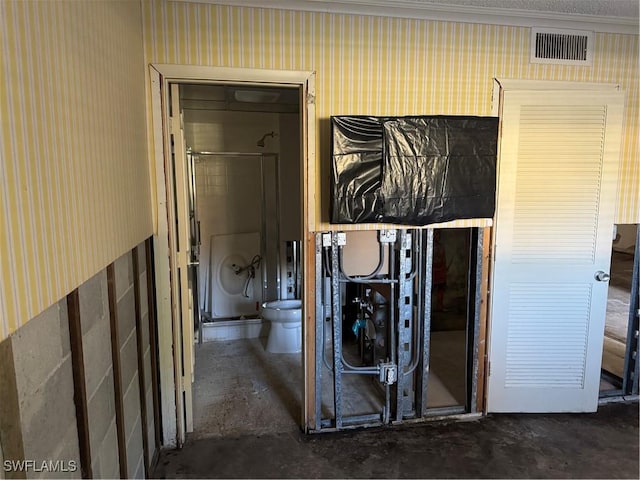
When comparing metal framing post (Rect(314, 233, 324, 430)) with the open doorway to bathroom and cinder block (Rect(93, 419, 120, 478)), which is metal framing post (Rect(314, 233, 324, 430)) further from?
cinder block (Rect(93, 419, 120, 478))

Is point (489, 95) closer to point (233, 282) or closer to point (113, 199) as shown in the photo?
point (113, 199)

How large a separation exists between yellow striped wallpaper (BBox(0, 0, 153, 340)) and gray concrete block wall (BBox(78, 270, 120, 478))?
101mm

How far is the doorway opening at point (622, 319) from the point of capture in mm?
2850

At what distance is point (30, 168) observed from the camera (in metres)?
0.93

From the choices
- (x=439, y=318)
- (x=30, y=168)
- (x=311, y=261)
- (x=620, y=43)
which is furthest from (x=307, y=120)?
(x=439, y=318)

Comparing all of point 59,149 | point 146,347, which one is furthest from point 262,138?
point 59,149

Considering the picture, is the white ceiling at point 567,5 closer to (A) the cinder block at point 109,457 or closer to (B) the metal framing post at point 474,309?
(B) the metal framing post at point 474,309

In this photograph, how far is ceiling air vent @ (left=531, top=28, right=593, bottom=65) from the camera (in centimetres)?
242

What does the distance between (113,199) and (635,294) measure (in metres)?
3.21

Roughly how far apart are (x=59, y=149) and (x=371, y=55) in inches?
68.4

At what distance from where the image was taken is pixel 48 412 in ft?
3.38

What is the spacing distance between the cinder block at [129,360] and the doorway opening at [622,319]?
3.00 meters

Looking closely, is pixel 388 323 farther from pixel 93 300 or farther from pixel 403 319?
pixel 93 300

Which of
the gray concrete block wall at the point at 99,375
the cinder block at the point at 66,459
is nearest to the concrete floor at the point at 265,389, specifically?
the gray concrete block wall at the point at 99,375
